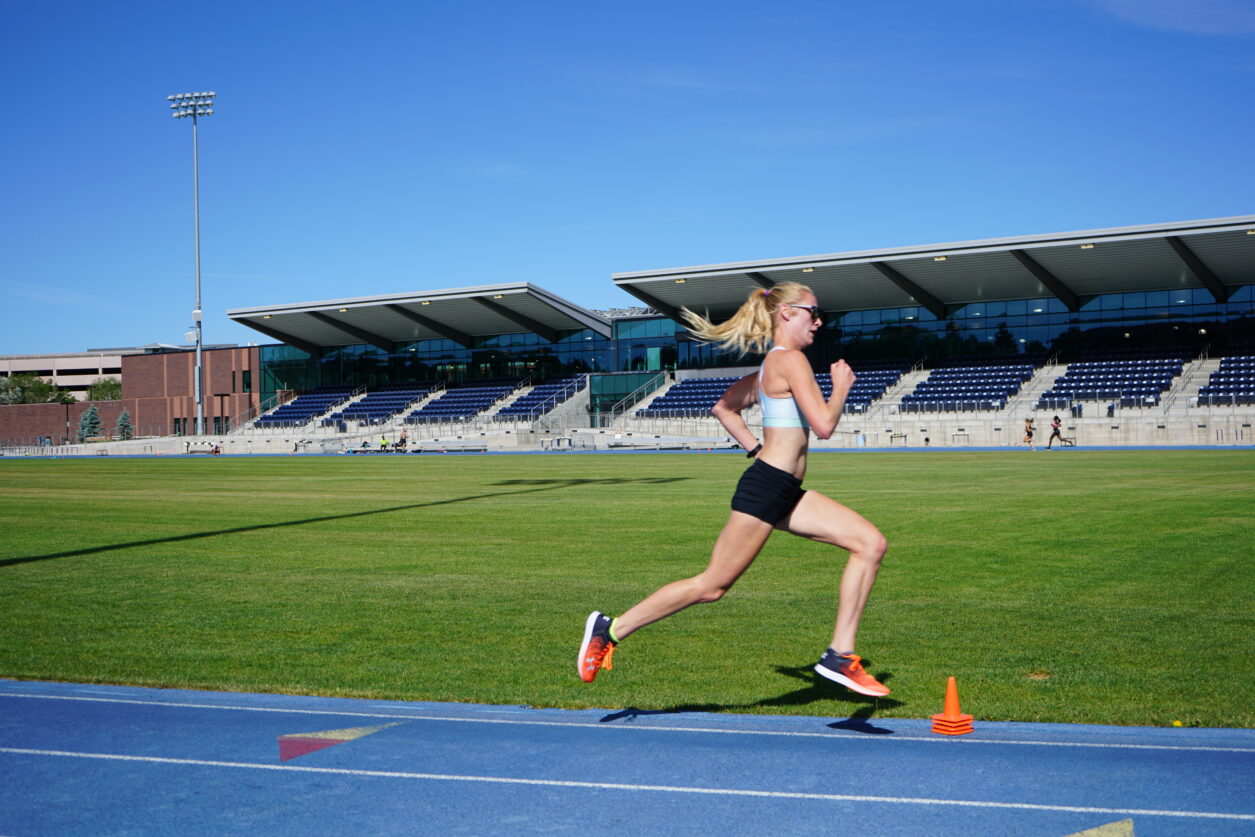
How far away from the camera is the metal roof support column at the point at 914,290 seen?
57.9 meters

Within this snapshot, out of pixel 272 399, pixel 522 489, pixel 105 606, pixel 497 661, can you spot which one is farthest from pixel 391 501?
pixel 272 399

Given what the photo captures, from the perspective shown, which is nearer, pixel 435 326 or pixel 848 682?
Result: pixel 848 682

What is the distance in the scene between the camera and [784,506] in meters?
5.66

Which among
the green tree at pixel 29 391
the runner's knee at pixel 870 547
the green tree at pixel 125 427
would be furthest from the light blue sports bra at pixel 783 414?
the green tree at pixel 29 391

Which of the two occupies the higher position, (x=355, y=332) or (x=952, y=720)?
(x=355, y=332)

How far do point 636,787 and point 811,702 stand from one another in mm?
2034

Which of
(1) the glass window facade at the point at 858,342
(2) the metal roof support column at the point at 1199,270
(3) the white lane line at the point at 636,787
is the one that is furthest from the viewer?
(1) the glass window facade at the point at 858,342

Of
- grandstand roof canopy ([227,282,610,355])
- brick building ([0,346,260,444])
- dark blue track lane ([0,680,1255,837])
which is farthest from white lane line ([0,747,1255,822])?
brick building ([0,346,260,444])

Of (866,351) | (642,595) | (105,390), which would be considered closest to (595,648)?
(642,595)

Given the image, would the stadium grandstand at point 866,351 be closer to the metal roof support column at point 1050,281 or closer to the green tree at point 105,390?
the metal roof support column at point 1050,281

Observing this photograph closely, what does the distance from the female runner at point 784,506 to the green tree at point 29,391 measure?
425 ft

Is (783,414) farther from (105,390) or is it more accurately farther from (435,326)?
(105,390)

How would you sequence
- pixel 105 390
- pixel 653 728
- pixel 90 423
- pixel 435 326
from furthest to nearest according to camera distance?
pixel 105 390 → pixel 90 423 → pixel 435 326 → pixel 653 728

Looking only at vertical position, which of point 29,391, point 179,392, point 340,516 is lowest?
point 340,516
